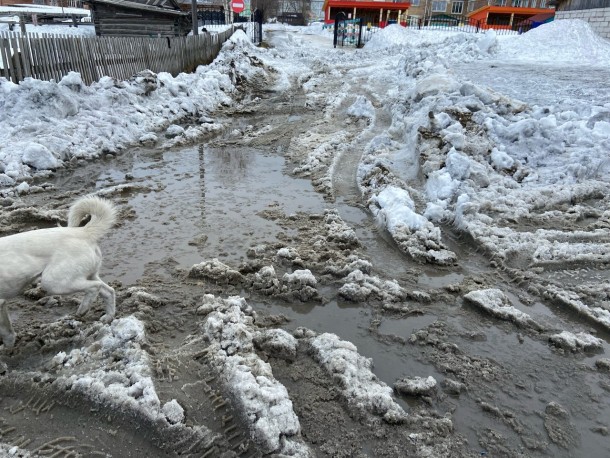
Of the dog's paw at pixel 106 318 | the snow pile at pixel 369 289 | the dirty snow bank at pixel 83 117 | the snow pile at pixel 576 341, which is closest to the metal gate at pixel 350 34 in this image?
the dirty snow bank at pixel 83 117

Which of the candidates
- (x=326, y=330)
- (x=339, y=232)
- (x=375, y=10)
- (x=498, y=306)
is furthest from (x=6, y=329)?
(x=375, y=10)

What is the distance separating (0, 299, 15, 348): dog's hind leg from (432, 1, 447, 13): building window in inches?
2929

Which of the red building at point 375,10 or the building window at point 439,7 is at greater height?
the building window at point 439,7

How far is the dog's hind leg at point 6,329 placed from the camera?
3.42 meters

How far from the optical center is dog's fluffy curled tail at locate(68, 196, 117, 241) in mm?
3650

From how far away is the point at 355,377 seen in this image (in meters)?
3.39

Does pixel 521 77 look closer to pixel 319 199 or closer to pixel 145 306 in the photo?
pixel 319 199

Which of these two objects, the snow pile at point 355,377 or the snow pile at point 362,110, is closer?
the snow pile at point 355,377

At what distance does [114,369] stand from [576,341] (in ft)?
13.3

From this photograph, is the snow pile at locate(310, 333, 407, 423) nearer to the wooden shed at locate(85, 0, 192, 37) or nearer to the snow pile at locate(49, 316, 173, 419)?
the snow pile at locate(49, 316, 173, 419)

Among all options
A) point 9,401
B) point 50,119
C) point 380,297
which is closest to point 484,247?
Result: point 380,297

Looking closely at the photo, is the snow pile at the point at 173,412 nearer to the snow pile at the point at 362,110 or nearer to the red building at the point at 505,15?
the snow pile at the point at 362,110

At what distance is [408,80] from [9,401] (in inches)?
609

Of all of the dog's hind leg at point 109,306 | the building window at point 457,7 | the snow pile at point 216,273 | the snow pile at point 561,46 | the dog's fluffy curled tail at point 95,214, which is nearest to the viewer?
the dog's fluffy curled tail at point 95,214
